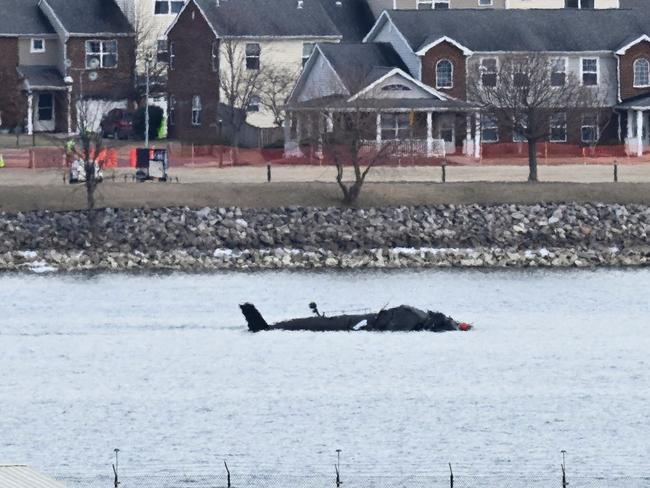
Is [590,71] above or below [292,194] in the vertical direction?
above

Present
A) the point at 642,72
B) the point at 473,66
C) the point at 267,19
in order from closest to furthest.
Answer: the point at 473,66 < the point at 642,72 < the point at 267,19

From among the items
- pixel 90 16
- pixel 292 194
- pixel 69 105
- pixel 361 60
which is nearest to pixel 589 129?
pixel 361 60

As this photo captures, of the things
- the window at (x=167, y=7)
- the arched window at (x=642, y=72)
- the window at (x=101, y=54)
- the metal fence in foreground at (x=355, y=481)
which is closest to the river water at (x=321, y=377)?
the metal fence in foreground at (x=355, y=481)

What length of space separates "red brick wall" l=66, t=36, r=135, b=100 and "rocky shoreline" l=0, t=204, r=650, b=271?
37.4 meters

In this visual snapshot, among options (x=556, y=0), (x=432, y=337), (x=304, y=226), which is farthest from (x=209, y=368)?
(x=556, y=0)

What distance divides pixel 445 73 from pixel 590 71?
6.86 metres

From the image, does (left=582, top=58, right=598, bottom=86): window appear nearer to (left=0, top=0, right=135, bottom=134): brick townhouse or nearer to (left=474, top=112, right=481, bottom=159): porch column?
(left=474, top=112, right=481, bottom=159): porch column

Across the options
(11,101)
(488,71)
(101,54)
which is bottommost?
(11,101)

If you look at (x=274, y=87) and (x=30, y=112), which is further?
(x=30, y=112)

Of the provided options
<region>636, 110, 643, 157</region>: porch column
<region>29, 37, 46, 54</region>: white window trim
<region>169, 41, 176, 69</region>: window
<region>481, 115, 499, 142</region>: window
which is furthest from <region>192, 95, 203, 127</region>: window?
<region>636, 110, 643, 157</region>: porch column

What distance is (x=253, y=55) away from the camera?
114 m

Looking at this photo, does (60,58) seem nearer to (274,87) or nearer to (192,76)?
(192,76)

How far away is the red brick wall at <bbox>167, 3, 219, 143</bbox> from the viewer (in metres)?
113

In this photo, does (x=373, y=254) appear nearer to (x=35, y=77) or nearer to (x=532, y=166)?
(x=532, y=166)
